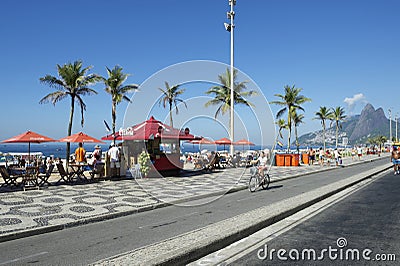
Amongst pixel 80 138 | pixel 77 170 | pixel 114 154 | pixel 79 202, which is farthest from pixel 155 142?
pixel 79 202

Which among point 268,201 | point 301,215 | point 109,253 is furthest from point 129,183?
point 109,253

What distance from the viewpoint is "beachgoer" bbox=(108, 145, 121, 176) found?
17203 millimetres

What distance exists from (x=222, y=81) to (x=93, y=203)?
25753 millimetres

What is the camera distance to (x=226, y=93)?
3484 cm

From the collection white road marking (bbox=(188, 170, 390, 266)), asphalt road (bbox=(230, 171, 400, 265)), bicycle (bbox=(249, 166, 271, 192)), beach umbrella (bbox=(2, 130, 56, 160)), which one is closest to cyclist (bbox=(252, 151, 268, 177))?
bicycle (bbox=(249, 166, 271, 192))

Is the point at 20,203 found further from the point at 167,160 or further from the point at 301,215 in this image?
the point at 167,160

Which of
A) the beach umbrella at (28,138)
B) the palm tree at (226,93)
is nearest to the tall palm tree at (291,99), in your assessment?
the palm tree at (226,93)

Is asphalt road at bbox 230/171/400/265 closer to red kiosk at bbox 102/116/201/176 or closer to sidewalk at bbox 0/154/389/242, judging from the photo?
sidewalk at bbox 0/154/389/242

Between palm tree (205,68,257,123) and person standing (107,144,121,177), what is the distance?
1625 centimetres

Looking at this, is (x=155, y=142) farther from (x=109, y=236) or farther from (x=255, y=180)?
(x=109, y=236)

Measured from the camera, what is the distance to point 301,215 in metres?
9.24

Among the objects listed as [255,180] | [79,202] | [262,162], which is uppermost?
[262,162]

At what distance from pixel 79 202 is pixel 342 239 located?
7642 mm

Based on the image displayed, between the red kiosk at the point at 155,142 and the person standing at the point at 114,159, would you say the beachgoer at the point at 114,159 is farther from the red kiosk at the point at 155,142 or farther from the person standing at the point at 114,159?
the red kiosk at the point at 155,142
